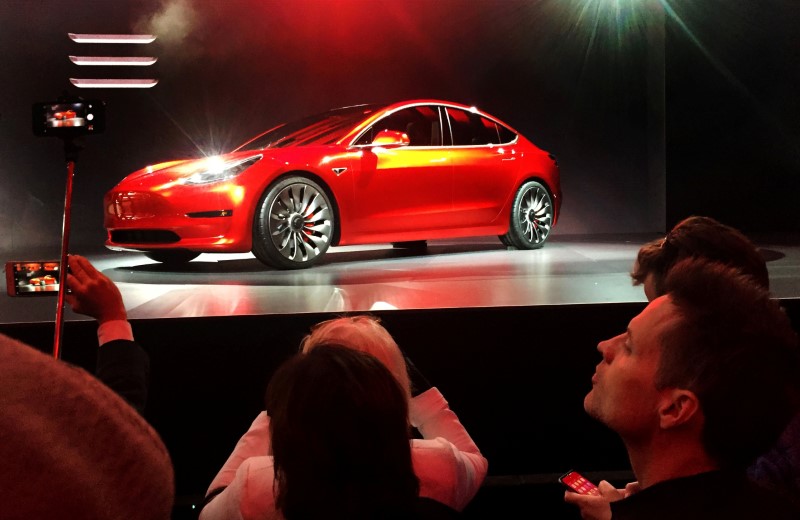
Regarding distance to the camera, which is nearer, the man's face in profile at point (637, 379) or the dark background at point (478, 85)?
the man's face in profile at point (637, 379)

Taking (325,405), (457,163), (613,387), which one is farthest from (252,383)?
(457,163)

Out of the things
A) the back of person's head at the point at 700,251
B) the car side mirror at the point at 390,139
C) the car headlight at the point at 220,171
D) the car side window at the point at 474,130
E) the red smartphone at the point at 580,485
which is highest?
the car side window at the point at 474,130

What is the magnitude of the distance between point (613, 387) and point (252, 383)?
6.12ft

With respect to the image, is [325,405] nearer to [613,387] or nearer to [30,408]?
[613,387]

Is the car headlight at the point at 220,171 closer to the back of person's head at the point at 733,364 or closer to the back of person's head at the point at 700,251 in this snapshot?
the back of person's head at the point at 700,251

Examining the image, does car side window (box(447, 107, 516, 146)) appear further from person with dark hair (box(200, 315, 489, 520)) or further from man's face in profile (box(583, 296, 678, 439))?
man's face in profile (box(583, 296, 678, 439))

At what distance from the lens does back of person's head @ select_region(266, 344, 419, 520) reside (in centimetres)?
120

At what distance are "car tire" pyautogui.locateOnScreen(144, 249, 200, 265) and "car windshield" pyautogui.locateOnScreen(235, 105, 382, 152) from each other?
71 cm

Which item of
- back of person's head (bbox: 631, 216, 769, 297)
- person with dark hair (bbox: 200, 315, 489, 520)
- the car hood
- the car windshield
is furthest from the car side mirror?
person with dark hair (bbox: 200, 315, 489, 520)

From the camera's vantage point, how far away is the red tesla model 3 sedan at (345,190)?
4969mm

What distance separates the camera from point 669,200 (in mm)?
8094

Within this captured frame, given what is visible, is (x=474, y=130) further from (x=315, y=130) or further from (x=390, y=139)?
(x=315, y=130)

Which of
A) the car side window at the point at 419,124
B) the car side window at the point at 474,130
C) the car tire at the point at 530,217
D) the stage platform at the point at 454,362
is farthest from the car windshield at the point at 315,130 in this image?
the stage platform at the point at 454,362

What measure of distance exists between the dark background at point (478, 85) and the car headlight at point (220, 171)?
7.79 ft
